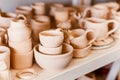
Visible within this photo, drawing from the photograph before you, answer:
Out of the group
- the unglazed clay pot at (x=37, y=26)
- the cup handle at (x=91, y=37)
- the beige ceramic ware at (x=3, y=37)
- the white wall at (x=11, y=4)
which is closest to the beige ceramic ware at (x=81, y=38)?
the cup handle at (x=91, y=37)

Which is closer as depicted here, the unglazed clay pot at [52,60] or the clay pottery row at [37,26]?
the unglazed clay pot at [52,60]

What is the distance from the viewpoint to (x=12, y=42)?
0.73 m

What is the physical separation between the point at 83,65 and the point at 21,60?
222mm

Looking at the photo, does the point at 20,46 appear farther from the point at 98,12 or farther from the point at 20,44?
the point at 98,12

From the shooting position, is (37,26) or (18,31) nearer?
(18,31)

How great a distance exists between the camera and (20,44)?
729 millimetres

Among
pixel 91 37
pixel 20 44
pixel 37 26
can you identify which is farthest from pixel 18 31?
pixel 91 37

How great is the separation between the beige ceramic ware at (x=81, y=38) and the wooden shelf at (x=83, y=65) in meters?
0.05

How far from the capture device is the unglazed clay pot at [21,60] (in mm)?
739

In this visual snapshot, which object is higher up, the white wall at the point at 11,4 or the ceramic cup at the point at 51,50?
the white wall at the point at 11,4

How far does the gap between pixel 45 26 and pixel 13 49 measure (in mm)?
218

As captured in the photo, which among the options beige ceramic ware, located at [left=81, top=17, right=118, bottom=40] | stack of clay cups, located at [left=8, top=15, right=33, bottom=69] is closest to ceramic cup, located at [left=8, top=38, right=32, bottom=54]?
stack of clay cups, located at [left=8, top=15, right=33, bottom=69]

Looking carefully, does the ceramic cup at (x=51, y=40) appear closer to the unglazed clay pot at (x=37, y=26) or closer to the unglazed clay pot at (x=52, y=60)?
the unglazed clay pot at (x=52, y=60)

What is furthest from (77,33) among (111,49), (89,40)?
(111,49)
